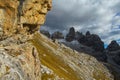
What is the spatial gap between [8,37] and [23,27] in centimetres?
339

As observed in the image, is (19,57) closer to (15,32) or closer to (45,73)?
(15,32)

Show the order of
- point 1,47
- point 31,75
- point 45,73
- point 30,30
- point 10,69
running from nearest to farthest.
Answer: point 10,69 → point 1,47 → point 31,75 → point 30,30 → point 45,73

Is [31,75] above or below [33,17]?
below

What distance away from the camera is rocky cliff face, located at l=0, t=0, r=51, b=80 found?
36.5m

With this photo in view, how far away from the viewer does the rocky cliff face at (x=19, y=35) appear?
36469mm

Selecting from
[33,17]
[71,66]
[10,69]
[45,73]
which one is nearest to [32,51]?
[33,17]

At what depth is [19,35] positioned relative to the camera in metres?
42.3

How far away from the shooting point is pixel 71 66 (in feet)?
603

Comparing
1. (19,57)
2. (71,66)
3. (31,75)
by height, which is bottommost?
(71,66)

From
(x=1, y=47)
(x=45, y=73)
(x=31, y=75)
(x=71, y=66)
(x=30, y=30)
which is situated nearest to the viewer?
(x=1, y=47)

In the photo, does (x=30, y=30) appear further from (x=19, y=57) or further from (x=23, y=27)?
(x=19, y=57)

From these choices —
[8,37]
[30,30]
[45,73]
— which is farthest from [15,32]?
[45,73]

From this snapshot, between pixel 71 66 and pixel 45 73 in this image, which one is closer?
pixel 45 73

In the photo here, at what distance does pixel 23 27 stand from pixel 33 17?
2.14 m
